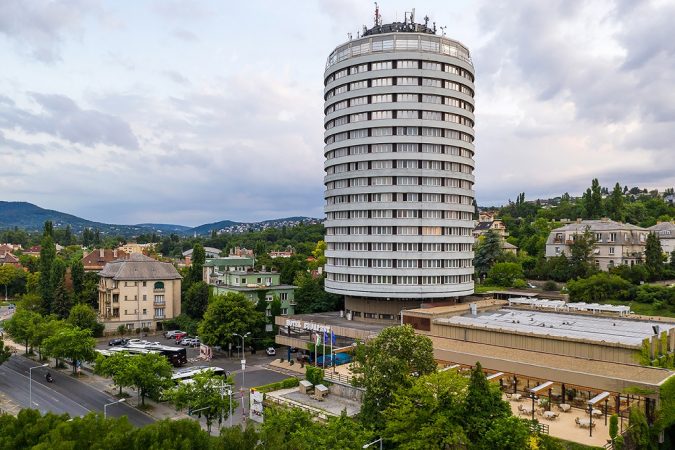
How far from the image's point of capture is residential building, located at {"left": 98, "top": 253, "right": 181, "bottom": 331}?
106625mm

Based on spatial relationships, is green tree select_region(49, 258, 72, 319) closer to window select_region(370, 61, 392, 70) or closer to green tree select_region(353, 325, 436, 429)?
window select_region(370, 61, 392, 70)

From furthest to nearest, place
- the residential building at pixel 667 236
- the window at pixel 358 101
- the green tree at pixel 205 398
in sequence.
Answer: the residential building at pixel 667 236 → the window at pixel 358 101 → the green tree at pixel 205 398

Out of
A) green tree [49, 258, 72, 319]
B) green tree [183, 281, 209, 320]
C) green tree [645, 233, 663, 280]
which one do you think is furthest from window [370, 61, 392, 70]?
green tree [49, 258, 72, 319]

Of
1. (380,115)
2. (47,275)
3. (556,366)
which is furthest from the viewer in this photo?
(47,275)

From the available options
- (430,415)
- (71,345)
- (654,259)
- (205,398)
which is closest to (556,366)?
(430,415)

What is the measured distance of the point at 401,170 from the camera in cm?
8069

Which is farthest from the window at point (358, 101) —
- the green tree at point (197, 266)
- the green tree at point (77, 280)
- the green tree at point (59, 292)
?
the green tree at point (77, 280)

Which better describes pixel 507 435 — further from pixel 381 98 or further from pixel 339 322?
pixel 381 98

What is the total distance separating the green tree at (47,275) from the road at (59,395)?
113ft

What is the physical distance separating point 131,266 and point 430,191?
216 ft

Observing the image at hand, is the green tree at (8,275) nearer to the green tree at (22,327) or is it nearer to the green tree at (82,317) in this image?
the green tree at (82,317)

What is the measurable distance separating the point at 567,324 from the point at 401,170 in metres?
32.5

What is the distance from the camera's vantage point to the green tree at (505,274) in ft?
354

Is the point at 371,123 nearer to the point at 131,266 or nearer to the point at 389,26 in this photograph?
the point at 389,26
